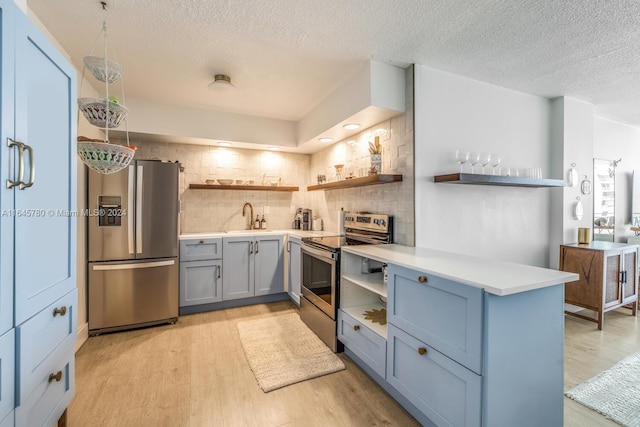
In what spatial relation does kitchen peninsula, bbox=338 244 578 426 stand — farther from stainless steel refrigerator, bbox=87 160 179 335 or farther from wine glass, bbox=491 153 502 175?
stainless steel refrigerator, bbox=87 160 179 335

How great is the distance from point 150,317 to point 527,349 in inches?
126

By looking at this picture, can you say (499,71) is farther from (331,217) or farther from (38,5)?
(38,5)

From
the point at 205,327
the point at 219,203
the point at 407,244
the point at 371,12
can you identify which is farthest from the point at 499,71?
the point at 205,327

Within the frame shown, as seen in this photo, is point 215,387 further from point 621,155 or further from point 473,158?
point 621,155

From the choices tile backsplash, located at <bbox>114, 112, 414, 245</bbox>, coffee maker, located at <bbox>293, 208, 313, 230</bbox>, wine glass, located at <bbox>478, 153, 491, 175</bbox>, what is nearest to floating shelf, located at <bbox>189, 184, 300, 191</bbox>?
tile backsplash, located at <bbox>114, 112, 414, 245</bbox>

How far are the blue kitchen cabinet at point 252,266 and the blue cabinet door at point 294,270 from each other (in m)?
0.16

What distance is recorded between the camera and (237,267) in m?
3.50

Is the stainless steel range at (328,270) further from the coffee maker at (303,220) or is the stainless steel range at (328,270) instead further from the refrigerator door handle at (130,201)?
the refrigerator door handle at (130,201)

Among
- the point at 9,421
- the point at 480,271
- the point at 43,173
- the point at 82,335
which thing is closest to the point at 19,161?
the point at 43,173

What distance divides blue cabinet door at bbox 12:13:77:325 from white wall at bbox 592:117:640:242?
5.68 metres

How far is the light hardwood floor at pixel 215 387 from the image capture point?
1.70 metres

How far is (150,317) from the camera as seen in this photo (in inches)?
116

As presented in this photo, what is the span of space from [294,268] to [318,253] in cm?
101

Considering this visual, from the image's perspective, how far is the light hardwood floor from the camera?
5.58 ft
